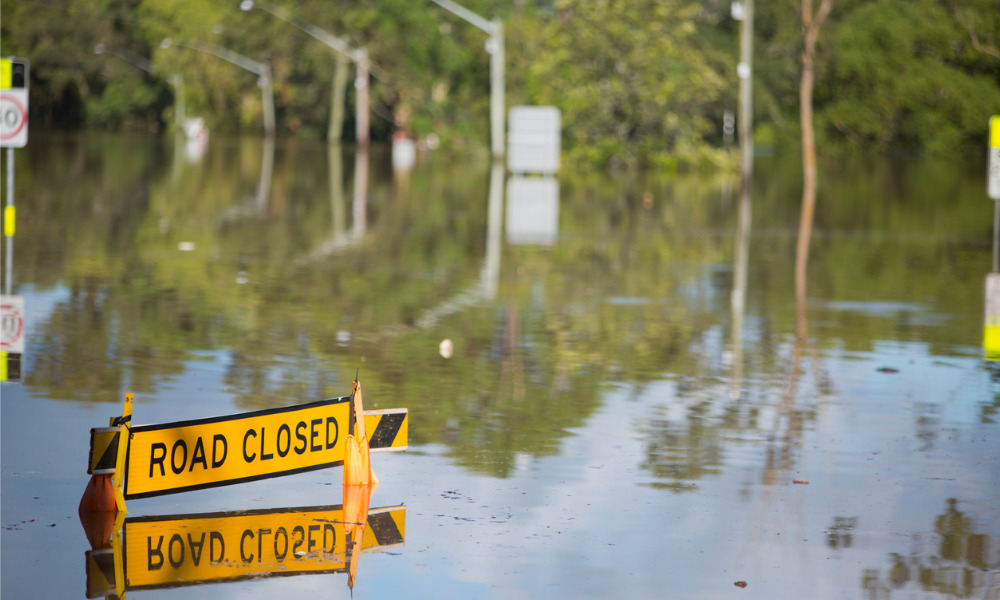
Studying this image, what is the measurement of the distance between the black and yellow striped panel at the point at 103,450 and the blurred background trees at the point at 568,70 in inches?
1923

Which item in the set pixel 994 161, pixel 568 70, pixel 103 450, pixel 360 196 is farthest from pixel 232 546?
pixel 568 70

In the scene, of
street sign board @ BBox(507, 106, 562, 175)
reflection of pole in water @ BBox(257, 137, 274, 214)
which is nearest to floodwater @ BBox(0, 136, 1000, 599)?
reflection of pole in water @ BBox(257, 137, 274, 214)

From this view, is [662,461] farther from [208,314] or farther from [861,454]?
[208,314]

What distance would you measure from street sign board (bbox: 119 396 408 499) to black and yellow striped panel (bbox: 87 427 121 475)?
1cm

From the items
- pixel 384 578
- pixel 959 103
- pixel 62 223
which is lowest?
pixel 384 578

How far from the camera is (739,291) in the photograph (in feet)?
58.7

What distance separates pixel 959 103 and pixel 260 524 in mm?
76702

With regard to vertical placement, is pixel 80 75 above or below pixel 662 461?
above

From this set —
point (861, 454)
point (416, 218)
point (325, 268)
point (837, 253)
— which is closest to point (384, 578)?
point (861, 454)

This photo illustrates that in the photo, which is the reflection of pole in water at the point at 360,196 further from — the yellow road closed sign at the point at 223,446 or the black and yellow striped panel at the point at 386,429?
the yellow road closed sign at the point at 223,446

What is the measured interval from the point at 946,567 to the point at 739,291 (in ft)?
36.6

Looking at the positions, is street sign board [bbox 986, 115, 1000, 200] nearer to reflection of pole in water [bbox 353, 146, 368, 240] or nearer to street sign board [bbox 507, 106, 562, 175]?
reflection of pole in water [bbox 353, 146, 368, 240]

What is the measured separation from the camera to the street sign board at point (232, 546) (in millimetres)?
6402

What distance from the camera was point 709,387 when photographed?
37.6 ft
